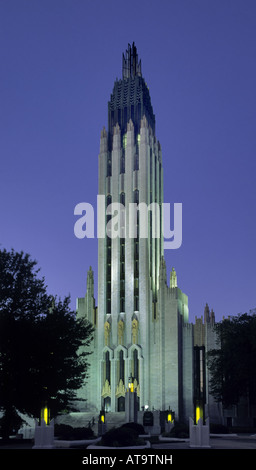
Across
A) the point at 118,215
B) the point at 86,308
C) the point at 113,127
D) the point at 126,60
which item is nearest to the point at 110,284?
the point at 86,308

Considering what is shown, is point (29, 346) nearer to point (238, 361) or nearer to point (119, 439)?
point (119, 439)

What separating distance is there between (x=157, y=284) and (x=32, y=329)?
135 feet

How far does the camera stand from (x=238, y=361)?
5469 cm

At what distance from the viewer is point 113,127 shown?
8425 cm

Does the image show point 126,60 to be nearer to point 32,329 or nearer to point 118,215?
point 118,215

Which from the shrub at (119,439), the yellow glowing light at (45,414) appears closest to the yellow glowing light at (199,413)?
the shrub at (119,439)

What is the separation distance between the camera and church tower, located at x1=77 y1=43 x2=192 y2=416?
7062cm

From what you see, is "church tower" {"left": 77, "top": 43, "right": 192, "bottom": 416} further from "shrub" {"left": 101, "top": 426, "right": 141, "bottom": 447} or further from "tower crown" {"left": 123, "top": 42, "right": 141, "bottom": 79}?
"shrub" {"left": 101, "top": 426, "right": 141, "bottom": 447}

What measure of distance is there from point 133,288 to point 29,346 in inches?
1543

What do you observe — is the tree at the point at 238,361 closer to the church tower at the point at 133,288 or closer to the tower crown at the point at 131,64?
the church tower at the point at 133,288

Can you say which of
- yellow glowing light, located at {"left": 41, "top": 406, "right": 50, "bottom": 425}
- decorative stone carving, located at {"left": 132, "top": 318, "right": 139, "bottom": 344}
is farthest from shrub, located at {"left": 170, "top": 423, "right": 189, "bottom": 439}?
decorative stone carving, located at {"left": 132, "top": 318, "right": 139, "bottom": 344}

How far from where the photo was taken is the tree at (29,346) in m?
35.4

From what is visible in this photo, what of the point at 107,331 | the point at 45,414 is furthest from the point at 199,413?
the point at 107,331

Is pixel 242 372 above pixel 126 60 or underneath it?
underneath
